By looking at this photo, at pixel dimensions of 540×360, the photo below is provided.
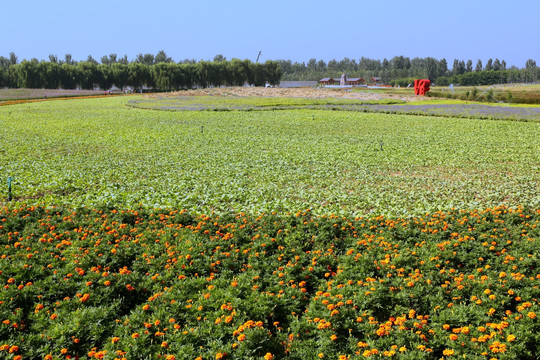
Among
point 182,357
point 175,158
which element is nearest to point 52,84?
point 175,158

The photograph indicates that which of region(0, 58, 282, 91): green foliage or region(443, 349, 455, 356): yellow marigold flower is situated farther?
region(0, 58, 282, 91): green foliage

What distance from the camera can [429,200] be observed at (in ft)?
45.8

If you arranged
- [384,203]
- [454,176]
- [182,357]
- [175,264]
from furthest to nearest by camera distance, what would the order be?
[454,176], [384,203], [175,264], [182,357]

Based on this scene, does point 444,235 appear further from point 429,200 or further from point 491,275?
point 429,200

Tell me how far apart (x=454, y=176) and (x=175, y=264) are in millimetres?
13569

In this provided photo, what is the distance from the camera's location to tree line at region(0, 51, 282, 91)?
114 metres

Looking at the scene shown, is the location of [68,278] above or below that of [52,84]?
below

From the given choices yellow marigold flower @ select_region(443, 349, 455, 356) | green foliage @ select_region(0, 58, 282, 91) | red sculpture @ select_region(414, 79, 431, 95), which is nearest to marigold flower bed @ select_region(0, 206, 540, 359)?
yellow marigold flower @ select_region(443, 349, 455, 356)

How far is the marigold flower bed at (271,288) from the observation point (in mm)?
5664

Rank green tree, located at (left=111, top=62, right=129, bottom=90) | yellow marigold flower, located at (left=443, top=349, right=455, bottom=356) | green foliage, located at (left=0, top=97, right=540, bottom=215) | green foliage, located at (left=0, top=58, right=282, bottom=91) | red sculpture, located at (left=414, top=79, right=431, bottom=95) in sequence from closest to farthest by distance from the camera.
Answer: yellow marigold flower, located at (left=443, top=349, right=455, bottom=356) < green foliage, located at (left=0, top=97, right=540, bottom=215) < red sculpture, located at (left=414, top=79, right=431, bottom=95) < green foliage, located at (left=0, top=58, right=282, bottom=91) < green tree, located at (left=111, top=62, right=129, bottom=90)

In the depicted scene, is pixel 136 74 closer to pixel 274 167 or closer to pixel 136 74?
pixel 136 74

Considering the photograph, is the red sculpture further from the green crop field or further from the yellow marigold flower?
the yellow marigold flower

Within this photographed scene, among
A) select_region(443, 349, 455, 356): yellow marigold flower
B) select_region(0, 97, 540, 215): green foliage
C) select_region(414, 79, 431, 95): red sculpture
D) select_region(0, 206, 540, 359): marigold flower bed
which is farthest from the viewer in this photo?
select_region(414, 79, 431, 95): red sculpture

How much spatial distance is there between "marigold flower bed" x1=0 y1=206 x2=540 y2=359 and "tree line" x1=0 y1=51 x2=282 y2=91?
391 feet
